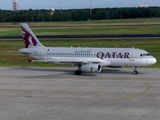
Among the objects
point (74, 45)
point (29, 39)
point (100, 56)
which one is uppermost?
point (29, 39)

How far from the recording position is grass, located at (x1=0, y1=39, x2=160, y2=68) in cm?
5418

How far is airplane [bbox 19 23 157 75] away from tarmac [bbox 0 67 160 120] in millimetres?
1186

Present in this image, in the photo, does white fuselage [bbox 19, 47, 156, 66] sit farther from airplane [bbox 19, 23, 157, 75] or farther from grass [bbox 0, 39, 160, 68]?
grass [bbox 0, 39, 160, 68]

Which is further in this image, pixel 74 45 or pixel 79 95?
pixel 74 45

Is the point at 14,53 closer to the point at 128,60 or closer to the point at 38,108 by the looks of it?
the point at 128,60

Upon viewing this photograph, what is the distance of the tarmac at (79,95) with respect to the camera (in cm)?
2517

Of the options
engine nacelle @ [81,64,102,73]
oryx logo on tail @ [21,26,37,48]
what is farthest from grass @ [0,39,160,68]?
engine nacelle @ [81,64,102,73]

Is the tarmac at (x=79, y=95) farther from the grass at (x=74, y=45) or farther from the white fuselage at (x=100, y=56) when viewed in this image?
the grass at (x=74, y=45)

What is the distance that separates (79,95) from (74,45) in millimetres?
42714

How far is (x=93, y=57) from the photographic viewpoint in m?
43.4

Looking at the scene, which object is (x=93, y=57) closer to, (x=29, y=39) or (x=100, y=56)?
(x=100, y=56)

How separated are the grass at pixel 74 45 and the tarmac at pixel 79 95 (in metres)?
9.03

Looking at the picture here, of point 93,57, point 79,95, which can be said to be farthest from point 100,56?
point 79,95

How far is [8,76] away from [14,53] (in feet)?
75.4
